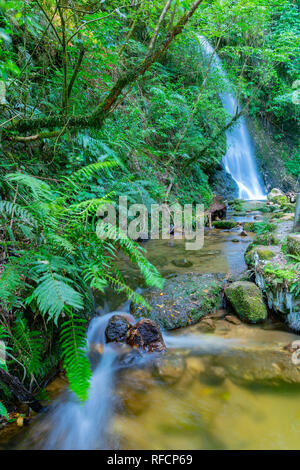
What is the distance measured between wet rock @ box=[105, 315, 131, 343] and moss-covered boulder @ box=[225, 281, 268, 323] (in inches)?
56.2

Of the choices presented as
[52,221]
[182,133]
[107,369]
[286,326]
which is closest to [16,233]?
[52,221]

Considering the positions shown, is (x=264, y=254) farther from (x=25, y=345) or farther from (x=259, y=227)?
(x=25, y=345)

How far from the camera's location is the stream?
175cm

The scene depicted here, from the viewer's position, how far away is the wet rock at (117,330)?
274 cm

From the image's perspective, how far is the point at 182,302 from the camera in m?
3.27

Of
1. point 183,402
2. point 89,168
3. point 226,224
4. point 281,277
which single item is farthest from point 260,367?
point 226,224

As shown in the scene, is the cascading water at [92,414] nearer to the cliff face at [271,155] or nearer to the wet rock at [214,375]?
the wet rock at [214,375]

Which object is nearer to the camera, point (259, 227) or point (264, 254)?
point (264, 254)

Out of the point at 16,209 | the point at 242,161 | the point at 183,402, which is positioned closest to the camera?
the point at 16,209

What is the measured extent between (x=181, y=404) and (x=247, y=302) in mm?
1530

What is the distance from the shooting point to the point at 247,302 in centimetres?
309

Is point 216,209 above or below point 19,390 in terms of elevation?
above

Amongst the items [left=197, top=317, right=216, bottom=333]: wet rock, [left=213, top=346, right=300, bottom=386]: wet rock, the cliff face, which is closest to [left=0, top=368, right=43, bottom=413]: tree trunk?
[left=213, top=346, right=300, bottom=386]: wet rock

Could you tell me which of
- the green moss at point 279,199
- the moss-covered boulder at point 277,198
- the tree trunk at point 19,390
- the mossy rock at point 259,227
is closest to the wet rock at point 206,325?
the tree trunk at point 19,390
